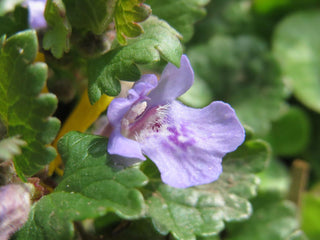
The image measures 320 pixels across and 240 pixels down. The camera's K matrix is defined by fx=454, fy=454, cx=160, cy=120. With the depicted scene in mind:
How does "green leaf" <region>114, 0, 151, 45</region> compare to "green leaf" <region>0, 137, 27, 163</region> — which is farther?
"green leaf" <region>114, 0, 151, 45</region>

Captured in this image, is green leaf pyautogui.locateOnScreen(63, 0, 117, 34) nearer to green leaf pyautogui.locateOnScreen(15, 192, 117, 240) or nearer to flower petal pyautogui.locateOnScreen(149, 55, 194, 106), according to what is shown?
flower petal pyautogui.locateOnScreen(149, 55, 194, 106)

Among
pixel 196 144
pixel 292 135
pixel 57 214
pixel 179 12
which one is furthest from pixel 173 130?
pixel 292 135

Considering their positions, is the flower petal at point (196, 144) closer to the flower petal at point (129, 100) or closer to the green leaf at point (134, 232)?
the flower petal at point (129, 100)

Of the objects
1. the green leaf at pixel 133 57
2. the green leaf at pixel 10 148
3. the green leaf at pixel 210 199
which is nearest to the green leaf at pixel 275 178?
the green leaf at pixel 210 199

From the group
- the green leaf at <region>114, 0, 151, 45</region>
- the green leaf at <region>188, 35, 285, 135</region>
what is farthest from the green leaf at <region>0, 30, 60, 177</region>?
the green leaf at <region>188, 35, 285, 135</region>

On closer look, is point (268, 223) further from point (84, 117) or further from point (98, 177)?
point (98, 177)
